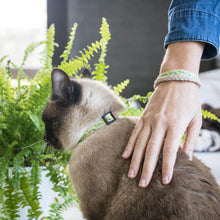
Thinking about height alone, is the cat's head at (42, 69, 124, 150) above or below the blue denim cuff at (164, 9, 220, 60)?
below

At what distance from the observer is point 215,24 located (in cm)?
→ 73

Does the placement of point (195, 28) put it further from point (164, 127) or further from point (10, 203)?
point (10, 203)

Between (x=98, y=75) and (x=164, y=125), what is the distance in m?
0.35

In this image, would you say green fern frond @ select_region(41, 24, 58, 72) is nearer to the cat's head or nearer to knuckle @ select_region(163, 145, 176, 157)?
the cat's head

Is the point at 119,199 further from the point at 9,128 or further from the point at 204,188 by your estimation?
the point at 9,128

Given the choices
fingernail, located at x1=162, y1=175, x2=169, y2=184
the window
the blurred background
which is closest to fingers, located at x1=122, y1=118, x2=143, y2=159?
fingernail, located at x1=162, y1=175, x2=169, y2=184

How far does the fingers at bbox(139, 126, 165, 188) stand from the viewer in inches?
24.1

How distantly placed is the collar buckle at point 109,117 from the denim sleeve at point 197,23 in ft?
0.84

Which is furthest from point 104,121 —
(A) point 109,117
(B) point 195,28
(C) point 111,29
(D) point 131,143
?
(C) point 111,29

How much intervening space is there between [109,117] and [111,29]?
6.28 feet

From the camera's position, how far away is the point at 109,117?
2.62 feet

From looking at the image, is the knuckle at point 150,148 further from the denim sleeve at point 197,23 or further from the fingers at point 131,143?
the denim sleeve at point 197,23

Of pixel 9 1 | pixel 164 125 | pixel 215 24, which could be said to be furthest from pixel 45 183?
pixel 9 1

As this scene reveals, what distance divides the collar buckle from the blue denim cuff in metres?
0.26
